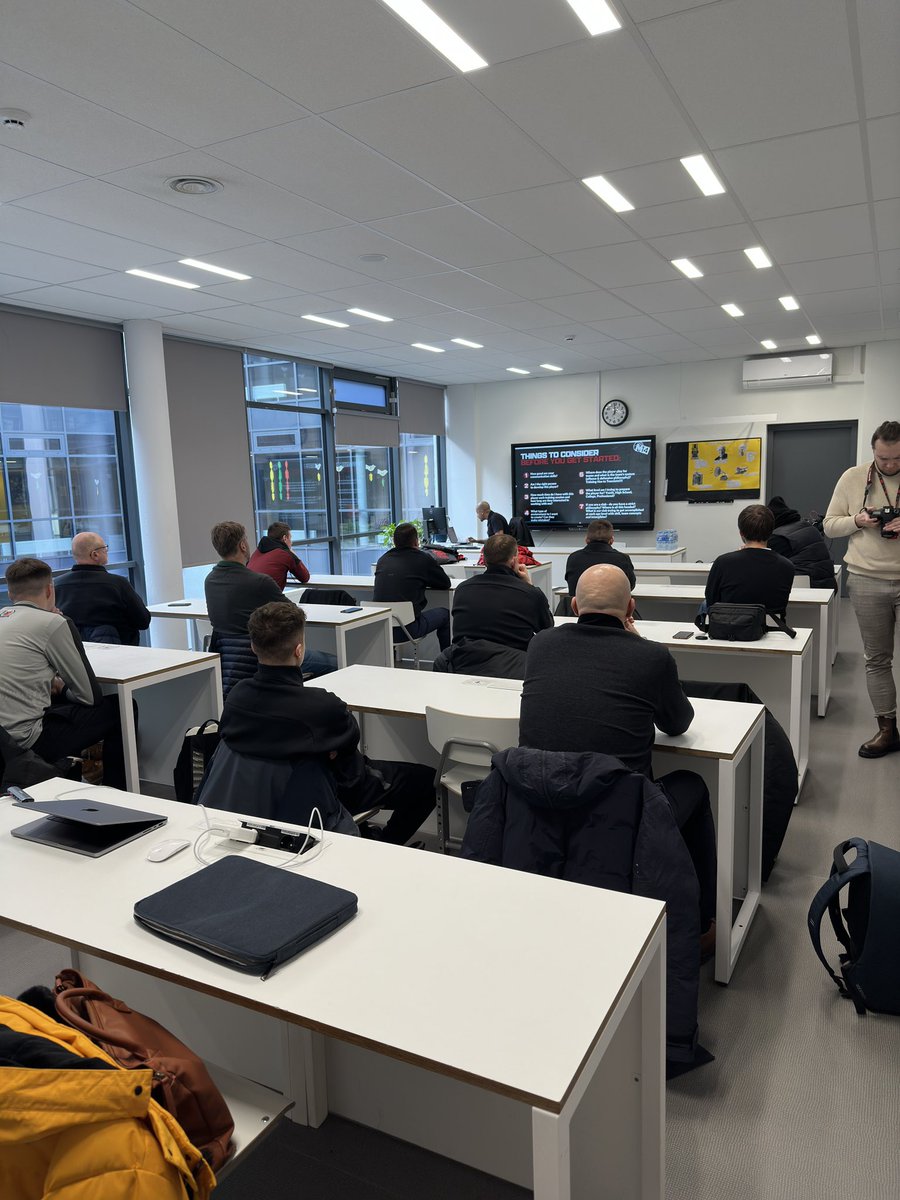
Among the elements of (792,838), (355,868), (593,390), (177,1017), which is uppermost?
(593,390)

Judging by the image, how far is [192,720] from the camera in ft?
13.8

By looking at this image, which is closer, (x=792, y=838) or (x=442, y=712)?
(x=442, y=712)

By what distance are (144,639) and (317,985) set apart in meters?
6.48

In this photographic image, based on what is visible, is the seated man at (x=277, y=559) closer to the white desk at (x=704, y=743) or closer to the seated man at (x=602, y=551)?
the seated man at (x=602, y=551)

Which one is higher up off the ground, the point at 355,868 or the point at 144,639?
the point at 355,868

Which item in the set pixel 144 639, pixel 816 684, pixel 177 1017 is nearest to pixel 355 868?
pixel 177 1017

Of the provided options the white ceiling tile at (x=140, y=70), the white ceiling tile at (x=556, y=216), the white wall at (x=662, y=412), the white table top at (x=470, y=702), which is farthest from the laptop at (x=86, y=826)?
the white wall at (x=662, y=412)

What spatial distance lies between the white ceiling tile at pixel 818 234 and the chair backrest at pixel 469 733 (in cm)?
363

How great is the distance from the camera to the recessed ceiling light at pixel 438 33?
242cm

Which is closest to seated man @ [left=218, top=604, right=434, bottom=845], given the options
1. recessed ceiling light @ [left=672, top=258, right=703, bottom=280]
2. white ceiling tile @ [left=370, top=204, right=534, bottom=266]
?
white ceiling tile @ [left=370, top=204, right=534, bottom=266]

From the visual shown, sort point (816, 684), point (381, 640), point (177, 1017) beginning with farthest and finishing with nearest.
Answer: point (381, 640), point (816, 684), point (177, 1017)

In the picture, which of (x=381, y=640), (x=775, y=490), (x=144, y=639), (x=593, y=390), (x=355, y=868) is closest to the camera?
(x=355, y=868)

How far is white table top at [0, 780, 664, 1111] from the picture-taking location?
1111 millimetres

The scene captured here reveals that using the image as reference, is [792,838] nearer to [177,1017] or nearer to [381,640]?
[177,1017]
